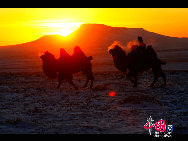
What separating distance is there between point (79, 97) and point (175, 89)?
3730 mm

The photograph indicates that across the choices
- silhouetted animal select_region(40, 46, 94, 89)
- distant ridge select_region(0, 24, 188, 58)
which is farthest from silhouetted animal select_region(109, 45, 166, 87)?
distant ridge select_region(0, 24, 188, 58)

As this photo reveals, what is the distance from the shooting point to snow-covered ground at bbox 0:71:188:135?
6.82 meters

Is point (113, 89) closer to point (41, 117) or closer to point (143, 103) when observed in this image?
point (143, 103)

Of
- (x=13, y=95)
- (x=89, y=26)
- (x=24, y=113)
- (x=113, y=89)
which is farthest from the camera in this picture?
(x=89, y=26)

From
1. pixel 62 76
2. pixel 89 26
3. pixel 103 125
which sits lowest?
pixel 103 125

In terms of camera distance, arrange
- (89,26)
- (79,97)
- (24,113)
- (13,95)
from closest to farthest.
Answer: (24,113)
(79,97)
(13,95)
(89,26)

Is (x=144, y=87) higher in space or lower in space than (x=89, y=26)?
lower

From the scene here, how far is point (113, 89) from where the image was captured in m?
12.7

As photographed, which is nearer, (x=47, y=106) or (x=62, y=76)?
(x=47, y=106)

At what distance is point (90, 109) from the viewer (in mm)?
8891

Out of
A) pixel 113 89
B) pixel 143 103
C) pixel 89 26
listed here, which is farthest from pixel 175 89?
pixel 89 26

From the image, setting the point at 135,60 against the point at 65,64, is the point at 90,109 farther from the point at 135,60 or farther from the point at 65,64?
the point at 135,60

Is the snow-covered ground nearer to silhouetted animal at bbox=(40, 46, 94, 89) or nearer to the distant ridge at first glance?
silhouetted animal at bbox=(40, 46, 94, 89)

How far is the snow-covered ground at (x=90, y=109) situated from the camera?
682cm
